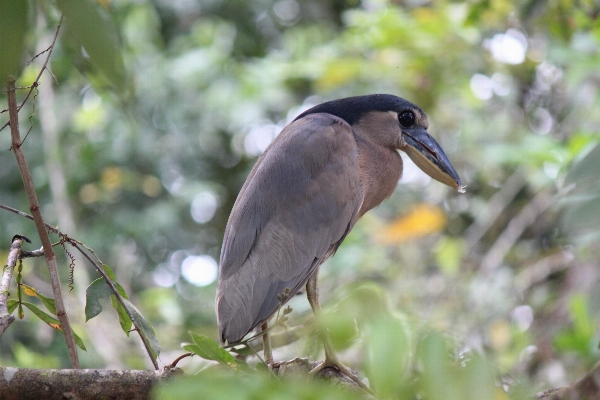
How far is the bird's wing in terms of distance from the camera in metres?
2.04

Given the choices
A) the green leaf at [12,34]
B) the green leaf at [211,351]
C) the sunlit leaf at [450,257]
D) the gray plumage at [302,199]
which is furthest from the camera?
the sunlit leaf at [450,257]

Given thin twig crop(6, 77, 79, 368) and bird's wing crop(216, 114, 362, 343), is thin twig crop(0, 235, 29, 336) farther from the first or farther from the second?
bird's wing crop(216, 114, 362, 343)

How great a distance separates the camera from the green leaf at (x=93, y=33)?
47 cm

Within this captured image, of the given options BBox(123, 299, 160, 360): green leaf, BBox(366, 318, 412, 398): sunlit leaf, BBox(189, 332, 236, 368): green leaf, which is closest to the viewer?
BBox(366, 318, 412, 398): sunlit leaf

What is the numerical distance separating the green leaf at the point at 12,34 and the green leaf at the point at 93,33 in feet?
0.11

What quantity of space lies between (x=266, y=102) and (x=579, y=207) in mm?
3907

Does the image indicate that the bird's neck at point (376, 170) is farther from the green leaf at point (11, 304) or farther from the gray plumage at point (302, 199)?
the green leaf at point (11, 304)

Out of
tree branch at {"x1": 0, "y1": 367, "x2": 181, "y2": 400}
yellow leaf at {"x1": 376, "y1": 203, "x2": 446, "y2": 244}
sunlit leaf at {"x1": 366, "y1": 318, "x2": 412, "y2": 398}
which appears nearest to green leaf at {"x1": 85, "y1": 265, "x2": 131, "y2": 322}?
tree branch at {"x1": 0, "y1": 367, "x2": 181, "y2": 400}

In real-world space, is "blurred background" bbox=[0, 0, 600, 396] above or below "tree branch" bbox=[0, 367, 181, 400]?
below

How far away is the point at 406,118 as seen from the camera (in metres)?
2.42

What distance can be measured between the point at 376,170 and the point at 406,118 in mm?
241

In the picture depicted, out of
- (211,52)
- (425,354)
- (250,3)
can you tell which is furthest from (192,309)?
(425,354)

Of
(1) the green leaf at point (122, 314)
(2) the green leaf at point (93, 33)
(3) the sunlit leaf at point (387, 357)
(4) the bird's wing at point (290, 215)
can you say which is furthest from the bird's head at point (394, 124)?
(2) the green leaf at point (93, 33)

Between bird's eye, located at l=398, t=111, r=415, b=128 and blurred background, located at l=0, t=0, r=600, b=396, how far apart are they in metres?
0.94
